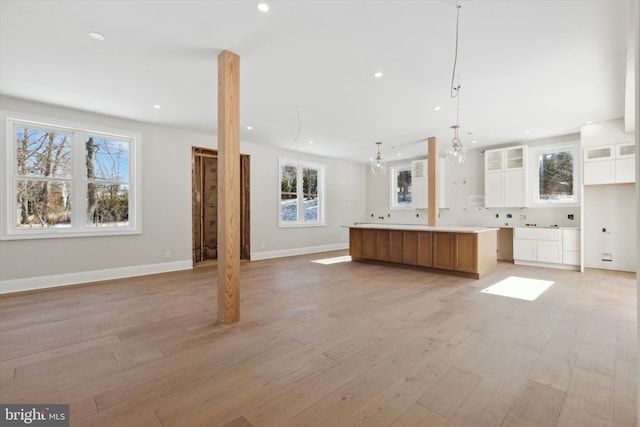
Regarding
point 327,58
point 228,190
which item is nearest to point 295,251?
point 228,190

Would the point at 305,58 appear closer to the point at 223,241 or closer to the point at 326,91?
the point at 326,91

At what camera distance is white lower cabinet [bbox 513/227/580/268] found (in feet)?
19.6

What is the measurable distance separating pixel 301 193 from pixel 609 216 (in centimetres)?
700

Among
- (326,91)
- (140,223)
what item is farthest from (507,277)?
(140,223)

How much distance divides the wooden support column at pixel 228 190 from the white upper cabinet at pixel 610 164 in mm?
6680

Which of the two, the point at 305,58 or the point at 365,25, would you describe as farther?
the point at 305,58

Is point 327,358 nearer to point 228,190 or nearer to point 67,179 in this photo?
point 228,190

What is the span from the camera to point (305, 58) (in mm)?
3322

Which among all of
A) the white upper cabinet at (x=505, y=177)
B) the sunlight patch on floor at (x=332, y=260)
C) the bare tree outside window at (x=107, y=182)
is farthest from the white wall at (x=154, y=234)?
the white upper cabinet at (x=505, y=177)

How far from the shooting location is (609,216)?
5.87m

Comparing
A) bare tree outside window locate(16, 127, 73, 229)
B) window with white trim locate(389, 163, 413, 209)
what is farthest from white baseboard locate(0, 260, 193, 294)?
window with white trim locate(389, 163, 413, 209)

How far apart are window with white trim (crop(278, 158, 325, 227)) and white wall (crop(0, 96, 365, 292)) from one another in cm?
26

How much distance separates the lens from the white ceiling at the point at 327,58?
256 centimetres

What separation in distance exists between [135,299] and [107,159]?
2.93 metres
